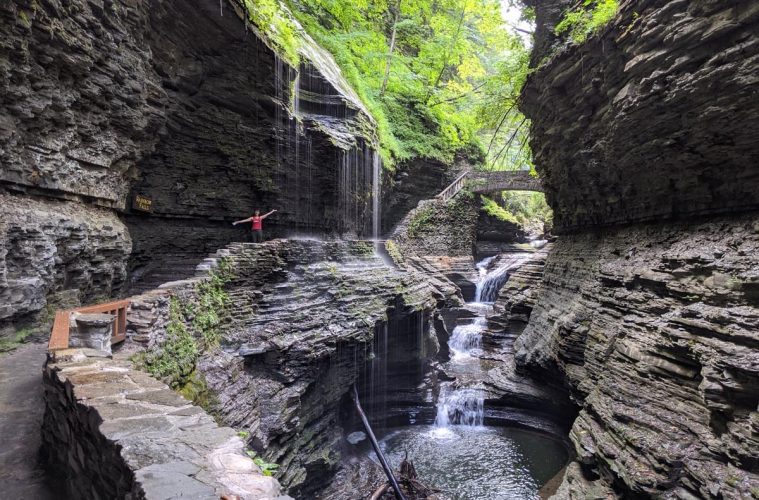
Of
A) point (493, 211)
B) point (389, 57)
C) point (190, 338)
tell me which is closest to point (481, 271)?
point (493, 211)

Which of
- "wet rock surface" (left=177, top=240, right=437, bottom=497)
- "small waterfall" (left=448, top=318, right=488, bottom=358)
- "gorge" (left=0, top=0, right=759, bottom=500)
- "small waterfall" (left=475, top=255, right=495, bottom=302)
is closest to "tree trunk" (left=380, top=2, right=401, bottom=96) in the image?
"gorge" (left=0, top=0, right=759, bottom=500)

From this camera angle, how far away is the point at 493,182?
81.9 ft

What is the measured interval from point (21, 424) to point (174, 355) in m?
2.30

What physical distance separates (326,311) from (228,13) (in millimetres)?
8255

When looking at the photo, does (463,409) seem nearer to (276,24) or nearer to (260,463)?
(260,463)

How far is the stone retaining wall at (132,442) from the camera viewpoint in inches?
97.2

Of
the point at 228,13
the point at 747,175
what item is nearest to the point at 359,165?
the point at 228,13

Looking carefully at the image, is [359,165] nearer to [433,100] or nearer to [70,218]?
[70,218]

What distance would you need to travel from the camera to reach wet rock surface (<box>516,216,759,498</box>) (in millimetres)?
5156

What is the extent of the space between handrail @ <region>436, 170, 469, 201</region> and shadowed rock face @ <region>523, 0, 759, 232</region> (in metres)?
12.7

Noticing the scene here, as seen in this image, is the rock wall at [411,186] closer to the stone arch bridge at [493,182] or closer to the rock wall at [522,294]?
the stone arch bridge at [493,182]

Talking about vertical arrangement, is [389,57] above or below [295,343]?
above

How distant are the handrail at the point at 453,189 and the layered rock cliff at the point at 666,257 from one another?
1326 centimetres

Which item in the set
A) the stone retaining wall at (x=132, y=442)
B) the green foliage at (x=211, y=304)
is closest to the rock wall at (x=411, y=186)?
the green foliage at (x=211, y=304)
